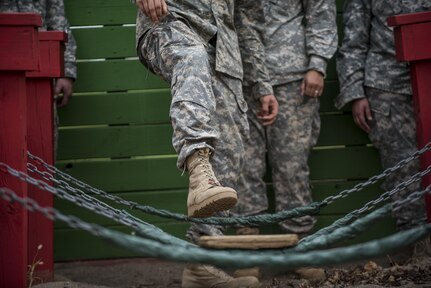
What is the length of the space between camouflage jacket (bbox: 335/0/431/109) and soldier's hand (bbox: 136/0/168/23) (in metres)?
1.90

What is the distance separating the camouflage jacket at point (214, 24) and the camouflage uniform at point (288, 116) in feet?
2.51

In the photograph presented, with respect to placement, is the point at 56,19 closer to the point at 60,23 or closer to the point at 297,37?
the point at 60,23

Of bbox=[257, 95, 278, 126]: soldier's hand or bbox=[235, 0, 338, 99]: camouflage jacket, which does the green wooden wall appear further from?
bbox=[257, 95, 278, 126]: soldier's hand

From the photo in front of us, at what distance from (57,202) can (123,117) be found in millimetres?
727

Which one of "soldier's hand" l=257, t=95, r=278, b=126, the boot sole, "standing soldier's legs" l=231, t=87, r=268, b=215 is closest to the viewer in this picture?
the boot sole

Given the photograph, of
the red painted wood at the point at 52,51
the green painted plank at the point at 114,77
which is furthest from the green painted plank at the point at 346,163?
Result: the red painted wood at the point at 52,51

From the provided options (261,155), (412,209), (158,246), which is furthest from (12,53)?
(412,209)

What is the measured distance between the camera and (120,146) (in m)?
5.54

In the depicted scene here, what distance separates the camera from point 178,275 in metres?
5.28

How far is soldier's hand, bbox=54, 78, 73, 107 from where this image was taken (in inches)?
212

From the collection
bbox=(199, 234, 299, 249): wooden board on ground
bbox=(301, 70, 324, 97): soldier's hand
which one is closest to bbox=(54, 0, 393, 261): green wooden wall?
bbox=(301, 70, 324, 97): soldier's hand

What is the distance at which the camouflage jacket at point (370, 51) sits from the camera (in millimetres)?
5223

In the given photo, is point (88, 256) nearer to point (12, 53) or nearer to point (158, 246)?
point (12, 53)

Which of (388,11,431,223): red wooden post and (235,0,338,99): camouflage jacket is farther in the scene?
(235,0,338,99): camouflage jacket
